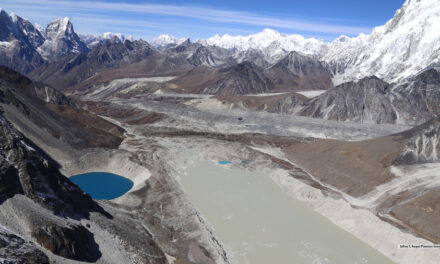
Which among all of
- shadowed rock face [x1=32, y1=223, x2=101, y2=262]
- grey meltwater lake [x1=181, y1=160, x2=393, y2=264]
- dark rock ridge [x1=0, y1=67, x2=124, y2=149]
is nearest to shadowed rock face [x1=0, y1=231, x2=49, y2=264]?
shadowed rock face [x1=32, y1=223, x2=101, y2=262]

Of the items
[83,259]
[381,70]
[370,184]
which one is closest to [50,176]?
[83,259]

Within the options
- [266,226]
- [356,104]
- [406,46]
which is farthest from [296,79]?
[266,226]

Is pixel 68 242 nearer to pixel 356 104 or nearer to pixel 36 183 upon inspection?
pixel 36 183

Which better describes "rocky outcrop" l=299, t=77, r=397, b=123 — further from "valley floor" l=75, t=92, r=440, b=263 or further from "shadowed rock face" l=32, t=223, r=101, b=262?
"shadowed rock face" l=32, t=223, r=101, b=262

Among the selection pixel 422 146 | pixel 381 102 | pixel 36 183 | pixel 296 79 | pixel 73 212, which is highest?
pixel 296 79

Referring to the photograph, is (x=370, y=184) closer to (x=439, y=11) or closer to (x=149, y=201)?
(x=149, y=201)

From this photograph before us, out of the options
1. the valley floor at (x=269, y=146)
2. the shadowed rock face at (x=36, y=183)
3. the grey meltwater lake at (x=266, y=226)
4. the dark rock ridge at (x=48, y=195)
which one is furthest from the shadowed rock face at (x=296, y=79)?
the dark rock ridge at (x=48, y=195)

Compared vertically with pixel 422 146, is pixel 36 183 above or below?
below
